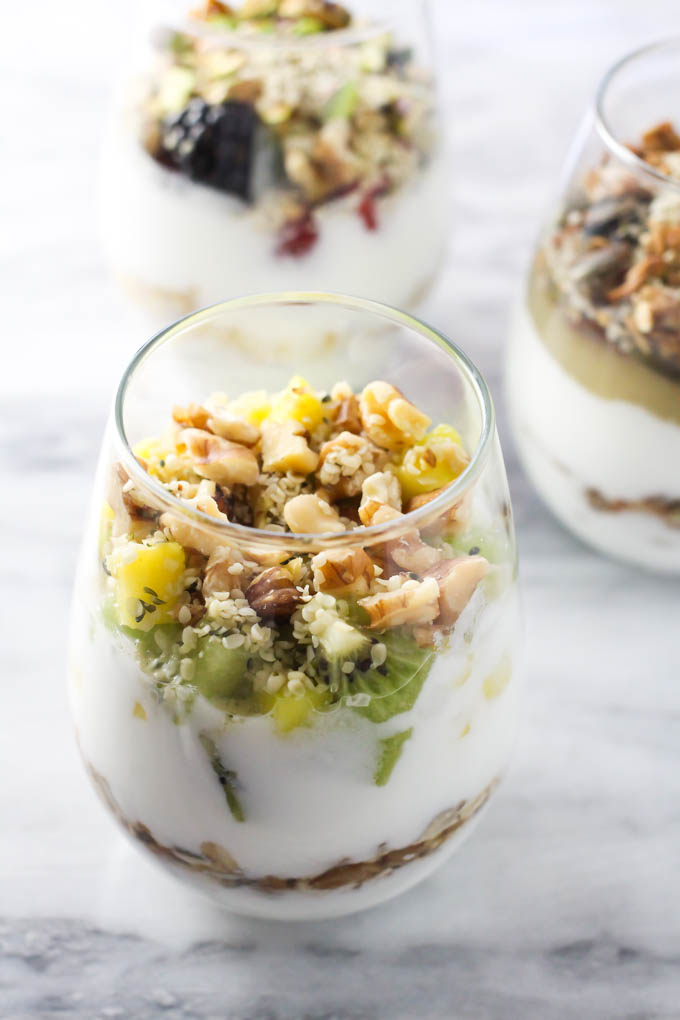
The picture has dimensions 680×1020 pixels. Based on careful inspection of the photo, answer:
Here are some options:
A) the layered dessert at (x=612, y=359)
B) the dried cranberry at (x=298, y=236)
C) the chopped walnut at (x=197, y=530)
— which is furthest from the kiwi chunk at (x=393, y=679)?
the dried cranberry at (x=298, y=236)

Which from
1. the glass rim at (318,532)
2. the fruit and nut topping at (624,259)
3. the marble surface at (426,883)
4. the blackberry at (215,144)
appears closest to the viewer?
the glass rim at (318,532)

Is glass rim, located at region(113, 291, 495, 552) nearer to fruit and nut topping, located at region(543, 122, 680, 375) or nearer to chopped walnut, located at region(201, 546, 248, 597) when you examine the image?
chopped walnut, located at region(201, 546, 248, 597)

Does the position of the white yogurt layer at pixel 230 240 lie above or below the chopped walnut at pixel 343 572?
below

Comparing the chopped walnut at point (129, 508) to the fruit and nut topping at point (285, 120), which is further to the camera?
the fruit and nut topping at point (285, 120)

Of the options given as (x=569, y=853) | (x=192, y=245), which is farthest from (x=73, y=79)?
(x=569, y=853)

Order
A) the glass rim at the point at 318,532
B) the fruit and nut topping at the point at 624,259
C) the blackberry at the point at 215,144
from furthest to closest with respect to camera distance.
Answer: the blackberry at the point at 215,144
the fruit and nut topping at the point at 624,259
the glass rim at the point at 318,532

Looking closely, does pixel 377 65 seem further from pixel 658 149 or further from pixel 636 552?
pixel 636 552

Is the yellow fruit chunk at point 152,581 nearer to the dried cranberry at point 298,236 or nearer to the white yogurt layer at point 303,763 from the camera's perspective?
the white yogurt layer at point 303,763

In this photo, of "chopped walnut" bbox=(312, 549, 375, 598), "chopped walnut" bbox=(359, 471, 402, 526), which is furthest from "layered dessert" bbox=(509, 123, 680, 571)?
Result: "chopped walnut" bbox=(312, 549, 375, 598)
